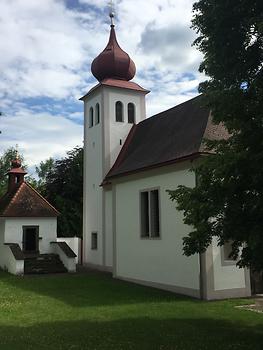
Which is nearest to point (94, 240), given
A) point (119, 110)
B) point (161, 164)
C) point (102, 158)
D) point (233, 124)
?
point (102, 158)

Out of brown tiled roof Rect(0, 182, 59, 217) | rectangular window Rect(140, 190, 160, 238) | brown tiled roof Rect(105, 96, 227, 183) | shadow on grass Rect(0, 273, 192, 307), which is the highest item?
brown tiled roof Rect(105, 96, 227, 183)

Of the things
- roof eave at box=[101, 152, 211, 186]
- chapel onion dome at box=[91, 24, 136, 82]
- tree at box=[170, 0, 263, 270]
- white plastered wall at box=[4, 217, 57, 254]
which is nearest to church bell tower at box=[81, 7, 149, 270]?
chapel onion dome at box=[91, 24, 136, 82]

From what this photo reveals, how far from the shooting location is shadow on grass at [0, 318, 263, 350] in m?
9.60

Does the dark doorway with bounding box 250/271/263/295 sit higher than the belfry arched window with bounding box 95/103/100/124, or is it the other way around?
the belfry arched window with bounding box 95/103/100/124

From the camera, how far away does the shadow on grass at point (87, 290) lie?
1570 centimetres

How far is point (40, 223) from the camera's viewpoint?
94.5 feet

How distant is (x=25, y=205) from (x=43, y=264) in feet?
14.3

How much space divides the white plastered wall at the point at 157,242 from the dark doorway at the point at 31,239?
7.54 m

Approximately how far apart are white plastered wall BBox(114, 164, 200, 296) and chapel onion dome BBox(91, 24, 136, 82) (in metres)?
9.19

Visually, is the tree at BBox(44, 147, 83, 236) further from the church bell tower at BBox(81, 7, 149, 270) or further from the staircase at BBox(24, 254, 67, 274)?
the staircase at BBox(24, 254, 67, 274)

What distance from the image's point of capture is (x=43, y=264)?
87.5 ft

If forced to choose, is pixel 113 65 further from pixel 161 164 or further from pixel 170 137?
pixel 161 164

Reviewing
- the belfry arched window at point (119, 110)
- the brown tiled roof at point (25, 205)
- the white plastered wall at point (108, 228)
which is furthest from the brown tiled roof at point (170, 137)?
the brown tiled roof at point (25, 205)

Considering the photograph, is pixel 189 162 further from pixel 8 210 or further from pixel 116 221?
pixel 8 210
